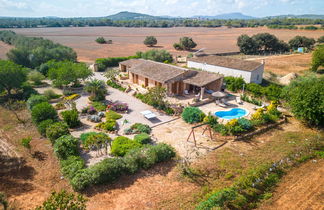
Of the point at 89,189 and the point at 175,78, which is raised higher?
the point at 175,78

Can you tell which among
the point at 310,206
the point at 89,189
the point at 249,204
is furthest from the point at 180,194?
the point at 310,206

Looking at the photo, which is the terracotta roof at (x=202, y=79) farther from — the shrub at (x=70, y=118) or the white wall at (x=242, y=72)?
the shrub at (x=70, y=118)

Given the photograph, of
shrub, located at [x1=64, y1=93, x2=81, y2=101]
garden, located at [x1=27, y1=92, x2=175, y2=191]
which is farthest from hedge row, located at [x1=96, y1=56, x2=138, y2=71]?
garden, located at [x1=27, y1=92, x2=175, y2=191]

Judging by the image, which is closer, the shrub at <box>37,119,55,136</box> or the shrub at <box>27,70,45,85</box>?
the shrub at <box>37,119,55,136</box>

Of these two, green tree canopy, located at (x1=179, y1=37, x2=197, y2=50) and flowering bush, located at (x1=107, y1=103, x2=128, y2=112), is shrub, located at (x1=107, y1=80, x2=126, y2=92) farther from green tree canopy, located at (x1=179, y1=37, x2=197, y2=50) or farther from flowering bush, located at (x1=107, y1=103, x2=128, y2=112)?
green tree canopy, located at (x1=179, y1=37, x2=197, y2=50)

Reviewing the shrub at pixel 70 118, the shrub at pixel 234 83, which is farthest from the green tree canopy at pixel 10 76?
the shrub at pixel 234 83

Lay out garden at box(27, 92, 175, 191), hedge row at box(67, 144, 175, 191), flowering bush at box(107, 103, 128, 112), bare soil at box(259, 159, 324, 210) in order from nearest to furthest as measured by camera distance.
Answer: bare soil at box(259, 159, 324, 210), hedge row at box(67, 144, 175, 191), garden at box(27, 92, 175, 191), flowering bush at box(107, 103, 128, 112)

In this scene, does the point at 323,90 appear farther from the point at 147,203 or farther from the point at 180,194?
the point at 147,203
